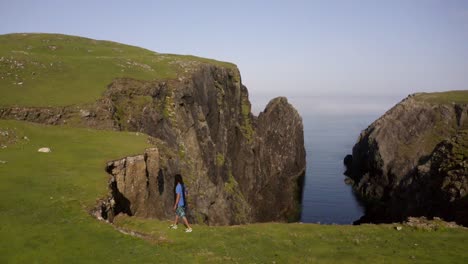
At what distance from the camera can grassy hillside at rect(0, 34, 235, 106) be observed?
4966 cm

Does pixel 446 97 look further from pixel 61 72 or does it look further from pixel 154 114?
pixel 61 72

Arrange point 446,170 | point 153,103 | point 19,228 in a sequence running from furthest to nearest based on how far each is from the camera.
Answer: point 446,170
point 153,103
point 19,228

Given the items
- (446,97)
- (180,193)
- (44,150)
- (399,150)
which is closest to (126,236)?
(180,193)

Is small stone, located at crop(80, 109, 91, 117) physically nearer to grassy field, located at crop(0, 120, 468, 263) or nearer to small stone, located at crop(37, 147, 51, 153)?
small stone, located at crop(37, 147, 51, 153)

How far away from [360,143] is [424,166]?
7988 cm

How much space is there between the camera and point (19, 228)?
19484 millimetres

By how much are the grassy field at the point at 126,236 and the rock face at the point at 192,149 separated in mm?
2453

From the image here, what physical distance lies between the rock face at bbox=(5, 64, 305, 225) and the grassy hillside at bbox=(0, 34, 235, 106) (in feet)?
7.81

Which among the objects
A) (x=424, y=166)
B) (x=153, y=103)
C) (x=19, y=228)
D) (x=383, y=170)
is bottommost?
(x=383, y=170)

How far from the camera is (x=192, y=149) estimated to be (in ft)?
228

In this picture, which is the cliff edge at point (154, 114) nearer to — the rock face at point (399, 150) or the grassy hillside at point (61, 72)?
the grassy hillside at point (61, 72)

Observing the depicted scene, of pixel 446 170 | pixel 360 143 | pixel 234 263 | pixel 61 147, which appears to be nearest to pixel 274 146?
pixel 360 143

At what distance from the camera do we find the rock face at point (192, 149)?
35.8m

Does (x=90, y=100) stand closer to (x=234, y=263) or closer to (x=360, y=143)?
(x=234, y=263)
